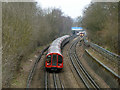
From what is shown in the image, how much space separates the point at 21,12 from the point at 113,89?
13.5 m

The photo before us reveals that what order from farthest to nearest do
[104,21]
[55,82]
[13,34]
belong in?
[104,21]
[13,34]
[55,82]

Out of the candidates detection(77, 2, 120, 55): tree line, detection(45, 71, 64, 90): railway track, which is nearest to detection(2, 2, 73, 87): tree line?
detection(45, 71, 64, 90): railway track

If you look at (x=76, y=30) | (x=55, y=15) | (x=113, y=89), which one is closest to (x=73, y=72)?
(x=113, y=89)

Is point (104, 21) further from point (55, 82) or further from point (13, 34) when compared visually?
point (13, 34)

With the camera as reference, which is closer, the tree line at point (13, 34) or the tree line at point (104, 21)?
the tree line at point (13, 34)

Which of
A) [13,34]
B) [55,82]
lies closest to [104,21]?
[55,82]

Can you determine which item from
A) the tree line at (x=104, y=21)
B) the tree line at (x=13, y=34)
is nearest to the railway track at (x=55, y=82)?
the tree line at (x=13, y=34)

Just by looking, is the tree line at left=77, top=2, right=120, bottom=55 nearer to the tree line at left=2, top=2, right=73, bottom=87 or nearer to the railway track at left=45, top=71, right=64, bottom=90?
the railway track at left=45, top=71, right=64, bottom=90

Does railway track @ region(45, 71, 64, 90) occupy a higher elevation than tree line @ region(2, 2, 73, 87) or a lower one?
lower

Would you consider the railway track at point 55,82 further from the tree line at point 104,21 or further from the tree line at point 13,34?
the tree line at point 104,21

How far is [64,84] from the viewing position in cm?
1416

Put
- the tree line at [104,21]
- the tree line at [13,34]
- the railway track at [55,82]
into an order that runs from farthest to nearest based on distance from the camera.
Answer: the railway track at [55,82] < the tree line at [104,21] < the tree line at [13,34]

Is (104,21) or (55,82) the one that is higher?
(104,21)

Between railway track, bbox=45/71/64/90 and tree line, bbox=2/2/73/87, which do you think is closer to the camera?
tree line, bbox=2/2/73/87
